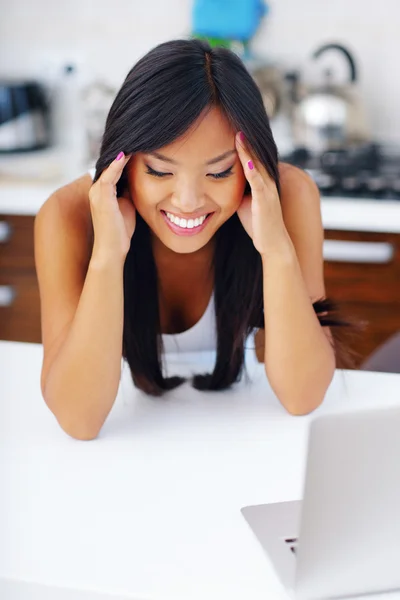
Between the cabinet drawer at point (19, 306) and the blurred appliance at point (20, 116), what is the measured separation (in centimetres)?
46

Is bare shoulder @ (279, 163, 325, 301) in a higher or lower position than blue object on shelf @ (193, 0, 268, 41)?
lower

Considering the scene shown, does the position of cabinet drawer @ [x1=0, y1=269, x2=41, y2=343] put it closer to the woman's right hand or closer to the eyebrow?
the woman's right hand

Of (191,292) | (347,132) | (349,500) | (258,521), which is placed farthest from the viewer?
(347,132)

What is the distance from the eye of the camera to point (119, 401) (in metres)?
1.29

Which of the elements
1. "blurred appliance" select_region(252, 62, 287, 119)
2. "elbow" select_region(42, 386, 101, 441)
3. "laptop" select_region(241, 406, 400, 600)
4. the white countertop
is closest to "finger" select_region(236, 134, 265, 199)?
"elbow" select_region(42, 386, 101, 441)

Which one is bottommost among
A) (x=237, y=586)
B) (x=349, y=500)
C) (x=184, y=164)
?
(x=237, y=586)

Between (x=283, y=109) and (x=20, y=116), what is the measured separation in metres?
0.88

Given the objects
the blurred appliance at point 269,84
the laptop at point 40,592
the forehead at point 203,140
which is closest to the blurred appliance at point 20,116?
the blurred appliance at point 269,84

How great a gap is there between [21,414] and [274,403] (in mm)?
382

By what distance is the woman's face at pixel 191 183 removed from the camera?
1.15m

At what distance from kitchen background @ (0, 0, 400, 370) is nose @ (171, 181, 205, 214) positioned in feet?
3.94

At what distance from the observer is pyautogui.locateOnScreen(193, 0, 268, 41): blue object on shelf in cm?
A: 273

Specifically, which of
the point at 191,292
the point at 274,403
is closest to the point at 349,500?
the point at 274,403

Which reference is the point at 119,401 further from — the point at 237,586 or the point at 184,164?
the point at 237,586
